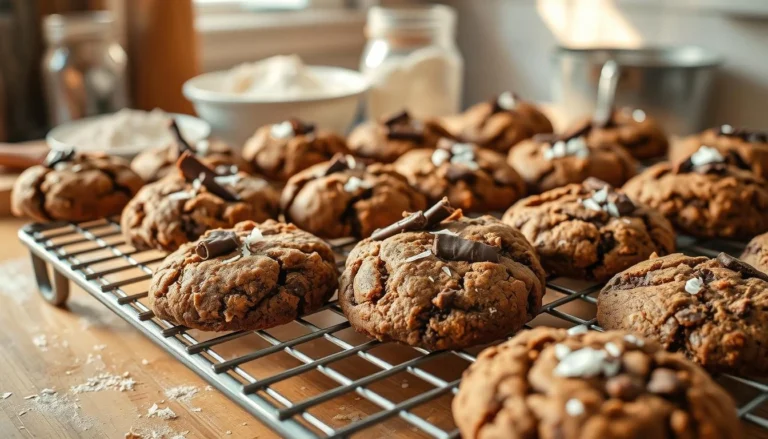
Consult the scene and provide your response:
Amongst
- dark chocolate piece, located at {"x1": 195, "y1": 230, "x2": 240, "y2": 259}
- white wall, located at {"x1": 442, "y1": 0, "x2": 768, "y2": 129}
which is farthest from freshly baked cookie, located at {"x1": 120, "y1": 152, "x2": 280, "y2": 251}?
white wall, located at {"x1": 442, "y1": 0, "x2": 768, "y2": 129}

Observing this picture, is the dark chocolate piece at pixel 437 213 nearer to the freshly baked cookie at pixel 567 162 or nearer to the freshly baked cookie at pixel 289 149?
the freshly baked cookie at pixel 567 162

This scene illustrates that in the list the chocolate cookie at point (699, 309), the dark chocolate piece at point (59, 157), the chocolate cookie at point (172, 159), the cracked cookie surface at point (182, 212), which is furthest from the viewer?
the chocolate cookie at point (172, 159)

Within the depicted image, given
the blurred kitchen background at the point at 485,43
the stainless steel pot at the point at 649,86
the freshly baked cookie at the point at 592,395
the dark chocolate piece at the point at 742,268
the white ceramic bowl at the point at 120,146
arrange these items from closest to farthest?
1. the freshly baked cookie at the point at 592,395
2. the dark chocolate piece at the point at 742,268
3. the white ceramic bowl at the point at 120,146
4. the stainless steel pot at the point at 649,86
5. the blurred kitchen background at the point at 485,43

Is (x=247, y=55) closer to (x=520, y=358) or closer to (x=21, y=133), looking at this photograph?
(x=21, y=133)

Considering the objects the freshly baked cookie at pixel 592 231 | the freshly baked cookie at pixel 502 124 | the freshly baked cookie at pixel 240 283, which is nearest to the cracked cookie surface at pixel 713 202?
the freshly baked cookie at pixel 592 231

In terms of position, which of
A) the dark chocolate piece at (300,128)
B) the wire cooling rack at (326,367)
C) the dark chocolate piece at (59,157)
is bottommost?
the wire cooling rack at (326,367)

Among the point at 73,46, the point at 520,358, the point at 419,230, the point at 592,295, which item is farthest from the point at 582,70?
the point at 520,358

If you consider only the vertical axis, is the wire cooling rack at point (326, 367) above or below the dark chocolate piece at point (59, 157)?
below
